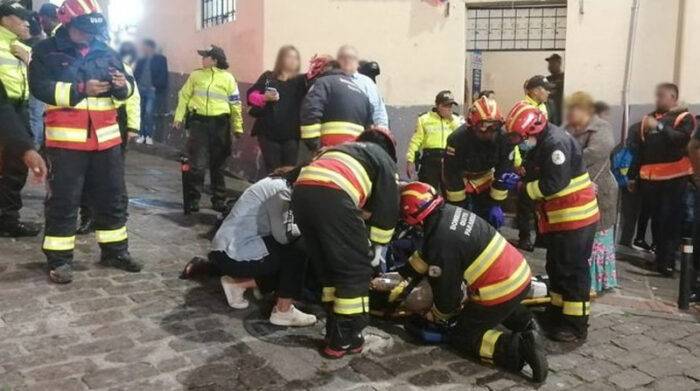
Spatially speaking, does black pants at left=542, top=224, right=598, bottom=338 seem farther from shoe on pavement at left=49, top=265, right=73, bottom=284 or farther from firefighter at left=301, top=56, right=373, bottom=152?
shoe on pavement at left=49, top=265, right=73, bottom=284

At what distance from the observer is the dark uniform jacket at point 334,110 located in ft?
19.7

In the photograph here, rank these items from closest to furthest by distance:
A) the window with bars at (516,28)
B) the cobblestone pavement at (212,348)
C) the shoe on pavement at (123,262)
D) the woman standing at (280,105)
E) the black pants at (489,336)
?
the cobblestone pavement at (212,348) → the black pants at (489,336) → the shoe on pavement at (123,262) → the woman standing at (280,105) → the window with bars at (516,28)

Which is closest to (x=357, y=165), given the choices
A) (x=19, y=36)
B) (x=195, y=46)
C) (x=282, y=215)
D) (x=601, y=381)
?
(x=282, y=215)

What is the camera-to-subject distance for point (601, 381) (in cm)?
398

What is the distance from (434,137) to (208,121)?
2511 millimetres

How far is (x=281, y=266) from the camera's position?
4.54 metres

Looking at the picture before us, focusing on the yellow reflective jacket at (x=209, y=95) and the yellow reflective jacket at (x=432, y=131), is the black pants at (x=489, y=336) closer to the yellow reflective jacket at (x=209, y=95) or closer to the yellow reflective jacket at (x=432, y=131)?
the yellow reflective jacket at (x=432, y=131)

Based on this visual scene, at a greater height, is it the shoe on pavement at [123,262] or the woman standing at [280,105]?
the woman standing at [280,105]

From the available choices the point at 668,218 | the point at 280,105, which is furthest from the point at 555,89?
the point at 280,105

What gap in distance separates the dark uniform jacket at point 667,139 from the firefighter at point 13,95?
599 cm

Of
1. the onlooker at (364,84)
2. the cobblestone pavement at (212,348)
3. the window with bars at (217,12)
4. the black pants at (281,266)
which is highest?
the window with bars at (217,12)

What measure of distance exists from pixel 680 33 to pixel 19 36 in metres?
6.84

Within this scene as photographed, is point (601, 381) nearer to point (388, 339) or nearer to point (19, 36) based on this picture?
point (388, 339)

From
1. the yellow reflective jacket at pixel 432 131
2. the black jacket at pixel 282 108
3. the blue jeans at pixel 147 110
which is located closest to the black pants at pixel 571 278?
A: the yellow reflective jacket at pixel 432 131
